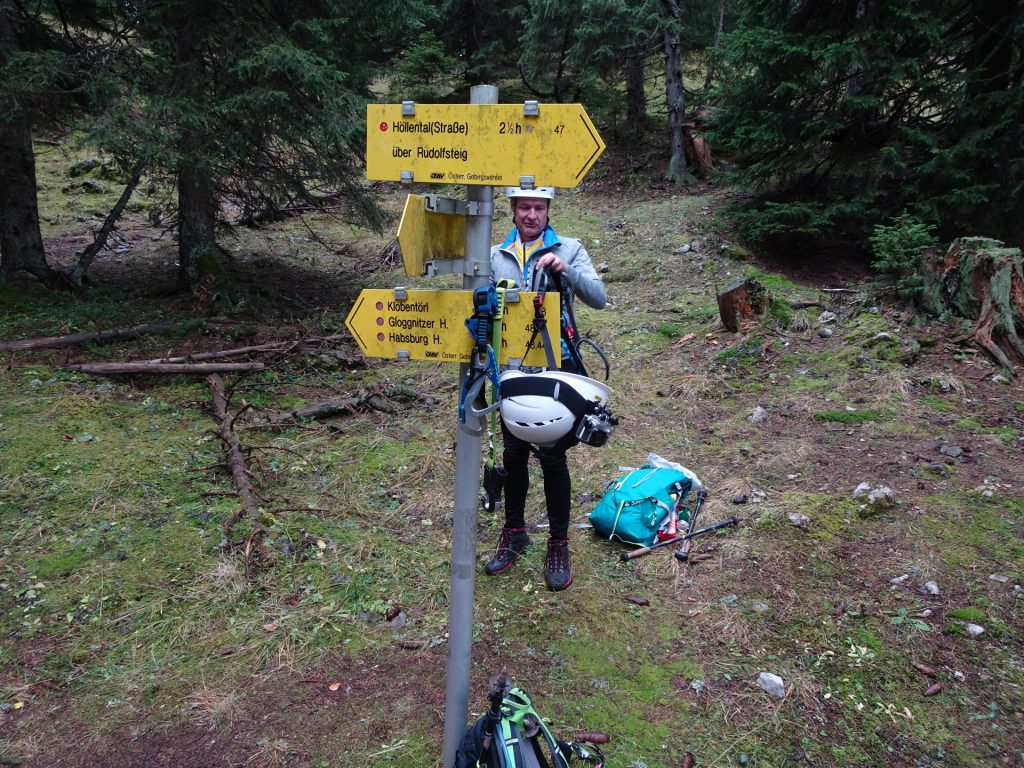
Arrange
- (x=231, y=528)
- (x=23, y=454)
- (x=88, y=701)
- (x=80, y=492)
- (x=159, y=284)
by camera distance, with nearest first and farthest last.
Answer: (x=88, y=701) → (x=231, y=528) → (x=80, y=492) → (x=23, y=454) → (x=159, y=284)

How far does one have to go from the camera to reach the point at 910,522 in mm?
4016

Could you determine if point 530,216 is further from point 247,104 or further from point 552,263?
point 247,104

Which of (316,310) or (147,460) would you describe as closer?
(147,460)

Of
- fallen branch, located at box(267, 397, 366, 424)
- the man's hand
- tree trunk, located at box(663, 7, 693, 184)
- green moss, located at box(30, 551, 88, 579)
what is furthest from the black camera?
tree trunk, located at box(663, 7, 693, 184)

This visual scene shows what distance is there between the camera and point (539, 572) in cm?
397

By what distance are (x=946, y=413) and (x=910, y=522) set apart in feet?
6.40

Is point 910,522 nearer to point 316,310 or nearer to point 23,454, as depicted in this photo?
point 23,454

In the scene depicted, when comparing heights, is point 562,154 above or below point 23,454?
above

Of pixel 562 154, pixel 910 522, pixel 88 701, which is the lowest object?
pixel 88 701

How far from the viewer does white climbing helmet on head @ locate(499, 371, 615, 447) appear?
3.11 metres

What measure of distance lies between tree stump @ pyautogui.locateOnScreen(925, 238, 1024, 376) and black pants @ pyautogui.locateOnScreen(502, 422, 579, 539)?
4.83 meters

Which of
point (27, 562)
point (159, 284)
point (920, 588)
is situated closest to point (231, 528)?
point (27, 562)

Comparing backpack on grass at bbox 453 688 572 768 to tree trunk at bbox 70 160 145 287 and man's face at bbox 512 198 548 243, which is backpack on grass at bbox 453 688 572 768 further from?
tree trunk at bbox 70 160 145 287

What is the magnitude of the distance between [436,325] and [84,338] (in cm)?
680
